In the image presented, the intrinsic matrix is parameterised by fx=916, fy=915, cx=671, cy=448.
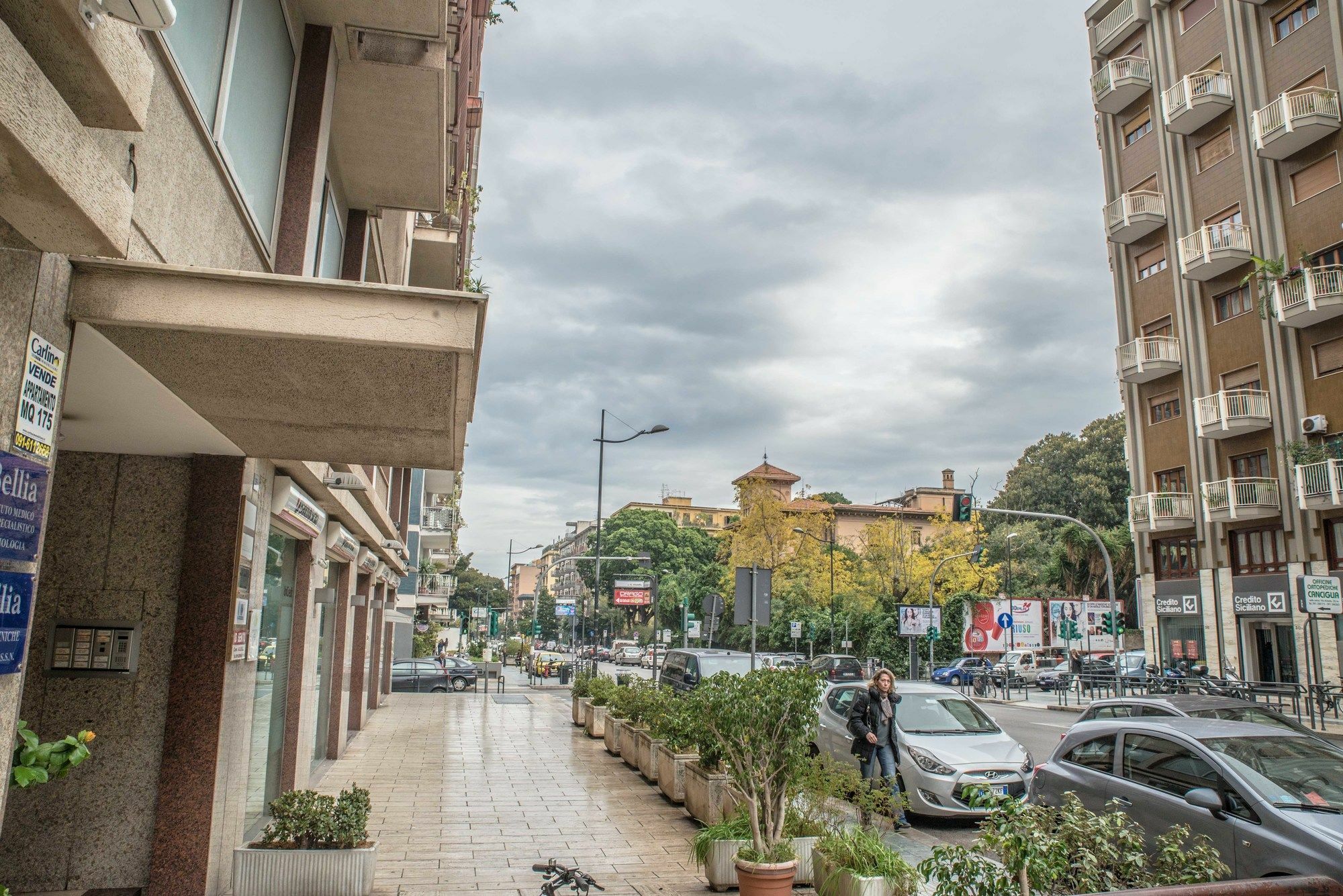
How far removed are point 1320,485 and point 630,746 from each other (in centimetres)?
2579

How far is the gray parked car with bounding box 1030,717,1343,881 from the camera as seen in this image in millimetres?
5965

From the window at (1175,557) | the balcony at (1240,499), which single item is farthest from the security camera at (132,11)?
the window at (1175,557)

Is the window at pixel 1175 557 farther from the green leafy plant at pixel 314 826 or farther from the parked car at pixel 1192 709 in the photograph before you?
the green leafy plant at pixel 314 826

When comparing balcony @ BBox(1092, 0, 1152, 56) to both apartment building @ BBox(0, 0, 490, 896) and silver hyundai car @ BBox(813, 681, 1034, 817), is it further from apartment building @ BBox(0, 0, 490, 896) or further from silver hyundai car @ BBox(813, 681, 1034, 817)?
apartment building @ BBox(0, 0, 490, 896)

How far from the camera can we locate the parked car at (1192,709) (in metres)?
9.62

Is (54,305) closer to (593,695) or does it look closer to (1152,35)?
(593,695)

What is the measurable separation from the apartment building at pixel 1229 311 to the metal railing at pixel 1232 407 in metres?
0.06

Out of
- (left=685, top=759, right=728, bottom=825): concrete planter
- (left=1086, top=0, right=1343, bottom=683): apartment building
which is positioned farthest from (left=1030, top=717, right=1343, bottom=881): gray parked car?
(left=1086, top=0, right=1343, bottom=683): apartment building

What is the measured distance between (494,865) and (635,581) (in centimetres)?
3451

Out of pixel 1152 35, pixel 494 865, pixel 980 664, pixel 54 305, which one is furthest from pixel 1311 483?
pixel 54 305

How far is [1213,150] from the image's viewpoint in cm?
3366

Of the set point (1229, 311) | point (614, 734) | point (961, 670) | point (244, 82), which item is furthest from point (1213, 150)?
point (244, 82)

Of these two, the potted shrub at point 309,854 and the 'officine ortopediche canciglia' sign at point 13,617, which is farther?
the potted shrub at point 309,854

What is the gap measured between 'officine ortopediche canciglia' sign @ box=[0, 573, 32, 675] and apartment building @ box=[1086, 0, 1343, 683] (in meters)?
29.5
